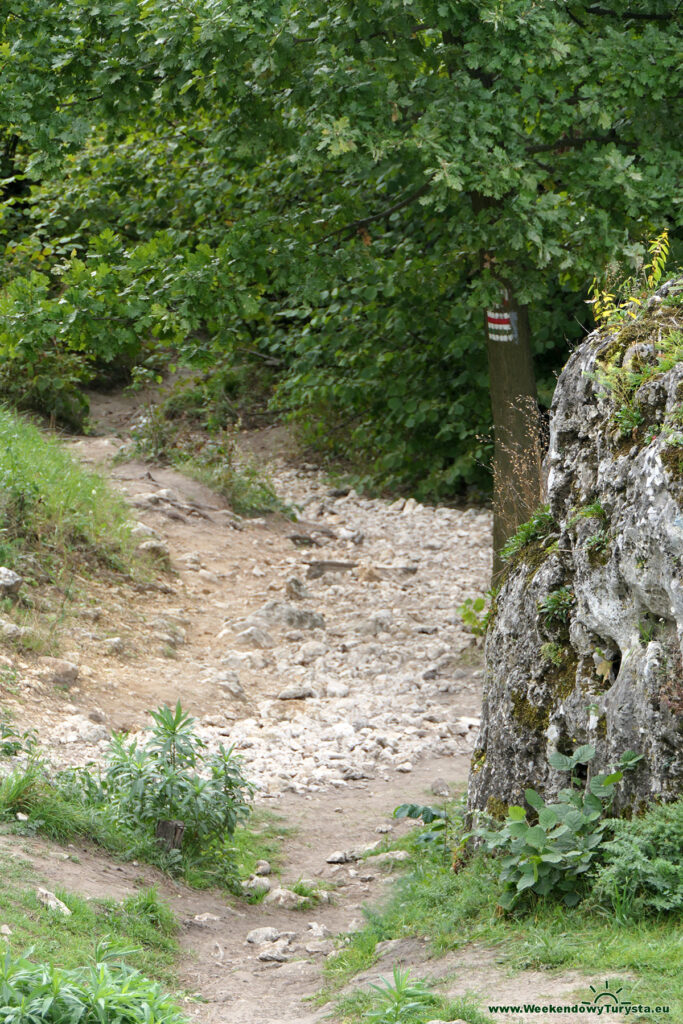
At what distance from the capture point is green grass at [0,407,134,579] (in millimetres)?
8617

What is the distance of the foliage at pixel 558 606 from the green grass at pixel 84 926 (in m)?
2.12

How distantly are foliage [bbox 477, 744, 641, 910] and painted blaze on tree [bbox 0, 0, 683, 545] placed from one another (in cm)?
407

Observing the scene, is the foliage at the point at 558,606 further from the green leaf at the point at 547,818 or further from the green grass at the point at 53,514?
the green grass at the point at 53,514

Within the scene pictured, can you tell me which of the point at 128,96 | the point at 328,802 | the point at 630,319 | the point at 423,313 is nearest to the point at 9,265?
the point at 423,313

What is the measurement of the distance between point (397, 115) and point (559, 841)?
17.6 ft

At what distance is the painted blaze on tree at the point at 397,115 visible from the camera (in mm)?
7188

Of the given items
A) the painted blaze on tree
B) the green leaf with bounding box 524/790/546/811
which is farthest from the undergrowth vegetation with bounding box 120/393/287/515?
the green leaf with bounding box 524/790/546/811

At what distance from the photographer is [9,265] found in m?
15.1

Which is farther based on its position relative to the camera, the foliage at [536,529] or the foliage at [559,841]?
the foliage at [536,529]

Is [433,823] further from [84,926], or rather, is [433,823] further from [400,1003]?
[400,1003]

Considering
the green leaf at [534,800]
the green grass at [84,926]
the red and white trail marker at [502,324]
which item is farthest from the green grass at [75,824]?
the red and white trail marker at [502,324]

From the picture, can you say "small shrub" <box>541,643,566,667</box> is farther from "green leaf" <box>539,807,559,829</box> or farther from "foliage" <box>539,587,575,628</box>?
"green leaf" <box>539,807,559,829</box>

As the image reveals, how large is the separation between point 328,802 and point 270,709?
1.24 meters

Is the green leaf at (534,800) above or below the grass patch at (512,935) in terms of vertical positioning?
above
